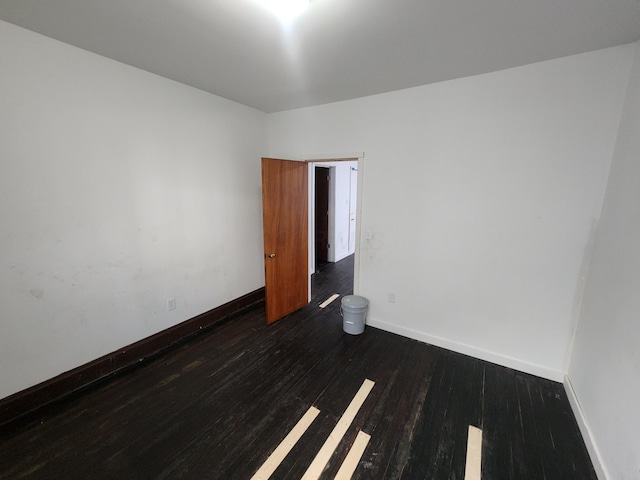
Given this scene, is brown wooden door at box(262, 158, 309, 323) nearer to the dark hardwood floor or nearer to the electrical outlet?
the dark hardwood floor

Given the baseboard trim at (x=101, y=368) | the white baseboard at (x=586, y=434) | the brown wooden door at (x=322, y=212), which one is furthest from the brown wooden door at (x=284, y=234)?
the white baseboard at (x=586, y=434)

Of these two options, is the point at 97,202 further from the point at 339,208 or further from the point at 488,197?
the point at 339,208

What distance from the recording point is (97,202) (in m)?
2.13

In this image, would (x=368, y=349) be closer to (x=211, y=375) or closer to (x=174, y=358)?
(x=211, y=375)

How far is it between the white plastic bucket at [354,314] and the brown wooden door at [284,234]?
824 mm

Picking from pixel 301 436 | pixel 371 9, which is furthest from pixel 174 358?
pixel 371 9

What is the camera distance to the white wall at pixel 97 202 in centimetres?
178

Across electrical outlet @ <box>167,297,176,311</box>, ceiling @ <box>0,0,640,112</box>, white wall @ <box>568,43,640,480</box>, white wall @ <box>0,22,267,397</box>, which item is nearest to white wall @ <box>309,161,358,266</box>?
white wall @ <box>0,22,267,397</box>

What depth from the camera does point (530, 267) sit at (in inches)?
87.0

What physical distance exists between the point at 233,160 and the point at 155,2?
182cm

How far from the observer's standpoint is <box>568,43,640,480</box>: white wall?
1334 millimetres

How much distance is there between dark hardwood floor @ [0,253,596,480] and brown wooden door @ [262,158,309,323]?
735 mm

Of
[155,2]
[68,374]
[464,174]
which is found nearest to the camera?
[155,2]

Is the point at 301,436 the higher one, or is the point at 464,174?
the point at 464,174
